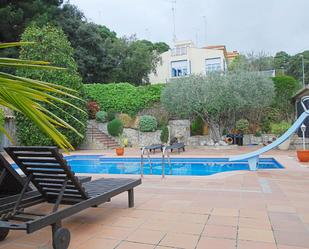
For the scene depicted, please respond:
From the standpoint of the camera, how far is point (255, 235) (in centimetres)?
332

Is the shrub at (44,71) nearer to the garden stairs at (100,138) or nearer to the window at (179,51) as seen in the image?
the garden stairs at (100,138)

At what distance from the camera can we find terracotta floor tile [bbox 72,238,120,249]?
3041 mm

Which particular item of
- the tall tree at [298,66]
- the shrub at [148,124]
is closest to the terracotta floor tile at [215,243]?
the shrub at [148,124]

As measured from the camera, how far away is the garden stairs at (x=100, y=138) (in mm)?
18469

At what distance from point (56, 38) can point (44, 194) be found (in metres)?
13.9

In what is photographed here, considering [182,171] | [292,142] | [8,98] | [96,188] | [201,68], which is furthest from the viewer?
[201,68]

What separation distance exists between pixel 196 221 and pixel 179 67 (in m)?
29.3

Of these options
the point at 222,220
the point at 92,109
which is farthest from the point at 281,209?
the point at 92,109

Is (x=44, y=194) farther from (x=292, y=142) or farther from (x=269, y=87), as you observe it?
(x=269, y=87)

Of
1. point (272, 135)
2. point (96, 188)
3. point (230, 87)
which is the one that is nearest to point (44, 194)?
point (96, 188)

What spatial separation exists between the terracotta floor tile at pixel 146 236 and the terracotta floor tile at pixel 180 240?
8 centimetres

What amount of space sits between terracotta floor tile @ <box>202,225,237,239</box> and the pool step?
15.3 metres

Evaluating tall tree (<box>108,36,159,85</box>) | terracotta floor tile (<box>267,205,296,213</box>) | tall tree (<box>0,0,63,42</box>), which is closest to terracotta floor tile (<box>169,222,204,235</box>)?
terracotta floor tile (<box>267,205,296,213</box>)

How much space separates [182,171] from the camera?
10.7 m
